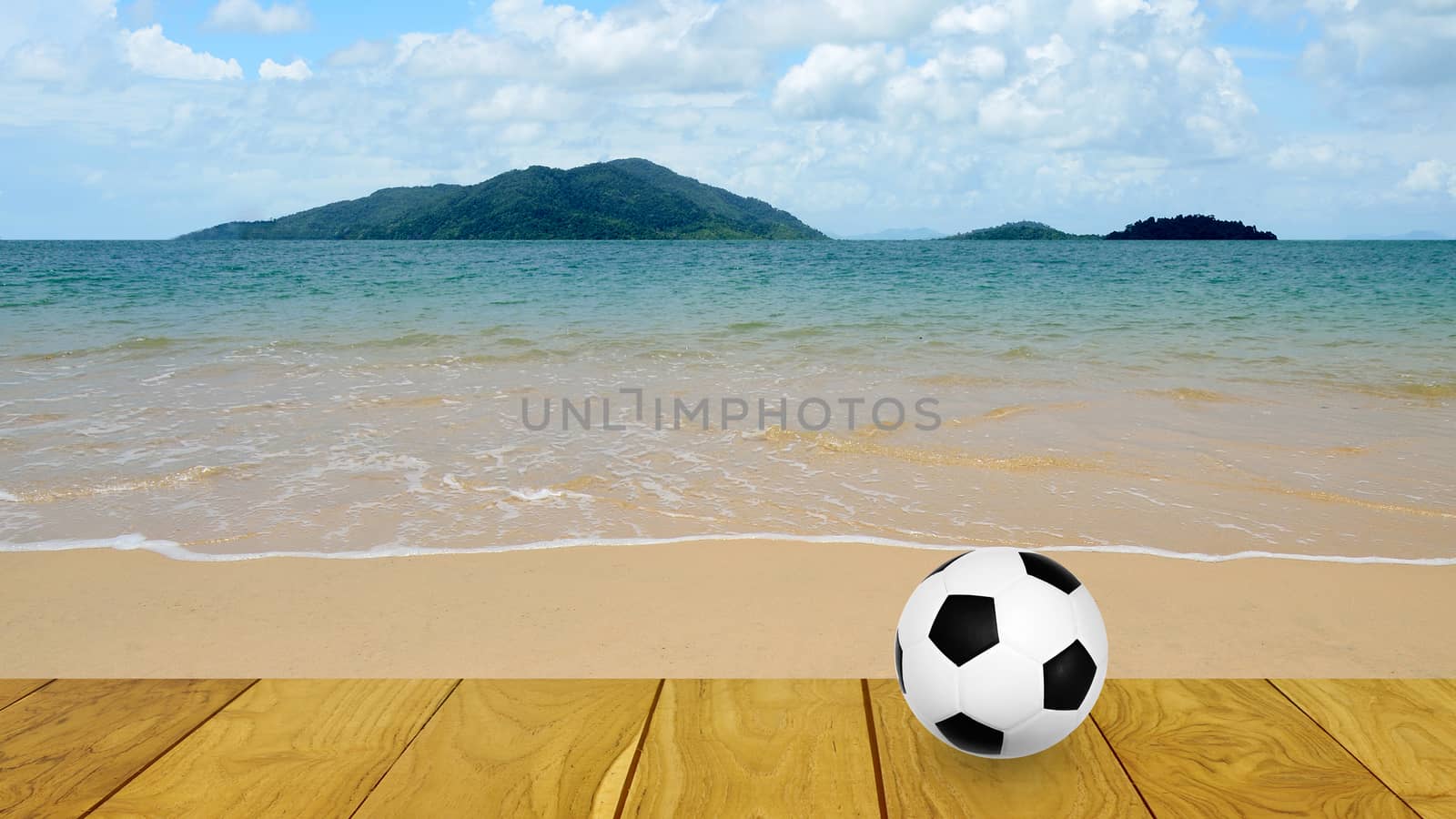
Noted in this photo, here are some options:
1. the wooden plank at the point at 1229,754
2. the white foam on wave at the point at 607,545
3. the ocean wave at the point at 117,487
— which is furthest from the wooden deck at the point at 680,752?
the ocean wave at the point at 117,487

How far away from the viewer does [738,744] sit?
202 centimetres

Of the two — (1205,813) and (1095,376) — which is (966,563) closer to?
(1205,813)

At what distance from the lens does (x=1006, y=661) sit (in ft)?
6.18

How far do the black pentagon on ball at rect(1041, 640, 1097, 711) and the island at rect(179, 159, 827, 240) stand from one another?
261 feet

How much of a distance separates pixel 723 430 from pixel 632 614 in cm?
346

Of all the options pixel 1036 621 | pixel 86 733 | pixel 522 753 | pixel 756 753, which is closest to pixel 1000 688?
pixel 1036 621

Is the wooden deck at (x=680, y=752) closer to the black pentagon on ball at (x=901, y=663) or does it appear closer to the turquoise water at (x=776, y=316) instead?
the black pentagon on ball at (x=901, y=663)

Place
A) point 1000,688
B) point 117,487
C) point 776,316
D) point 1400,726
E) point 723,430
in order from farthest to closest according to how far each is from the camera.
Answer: point 776,316 < point 723,430 < point 117,487 < point 1400,726 < point 1000,688

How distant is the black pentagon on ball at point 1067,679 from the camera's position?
186 cm

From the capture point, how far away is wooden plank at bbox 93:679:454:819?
72.5 inches

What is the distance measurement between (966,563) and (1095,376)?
26.8ft

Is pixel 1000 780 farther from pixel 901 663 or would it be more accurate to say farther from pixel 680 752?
pixel 680 752

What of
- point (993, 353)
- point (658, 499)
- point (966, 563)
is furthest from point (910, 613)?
point (993, 353)

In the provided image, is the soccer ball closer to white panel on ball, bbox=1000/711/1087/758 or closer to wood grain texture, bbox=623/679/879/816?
white panel on ball, bbox=1000/711/1087/758
